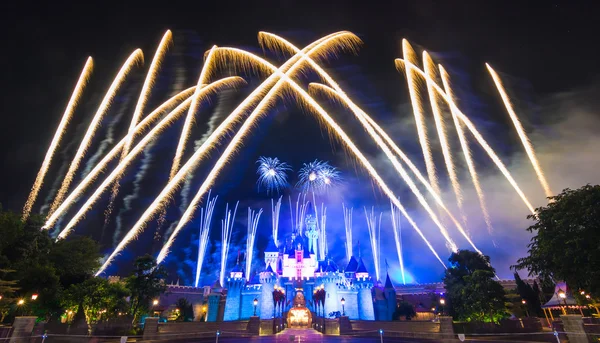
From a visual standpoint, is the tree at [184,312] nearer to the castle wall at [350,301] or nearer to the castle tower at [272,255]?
the castle tower at [272,255]

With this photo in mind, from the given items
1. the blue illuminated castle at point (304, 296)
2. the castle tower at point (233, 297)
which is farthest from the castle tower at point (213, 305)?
the castle tower at point (233, 297)

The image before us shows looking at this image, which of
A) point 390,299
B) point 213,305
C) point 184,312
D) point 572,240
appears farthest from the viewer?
point 213,305

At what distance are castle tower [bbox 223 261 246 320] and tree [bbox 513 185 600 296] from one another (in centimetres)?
5557

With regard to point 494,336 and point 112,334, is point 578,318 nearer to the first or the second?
point 494,336

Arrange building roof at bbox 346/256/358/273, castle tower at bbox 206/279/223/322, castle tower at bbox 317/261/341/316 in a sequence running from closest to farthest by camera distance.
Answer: castle tower at bbox 317/261/341/316, castle tower at bbox 206/279/223/322, building roof at bbox 346/256/358/273

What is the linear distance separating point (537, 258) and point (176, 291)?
77.1 m

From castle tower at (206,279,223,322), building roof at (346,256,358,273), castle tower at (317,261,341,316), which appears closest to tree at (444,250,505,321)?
castle tower at (317,261,341,316)

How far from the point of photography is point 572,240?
843 inches

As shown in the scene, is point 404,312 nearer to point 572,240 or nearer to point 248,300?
point 248,300

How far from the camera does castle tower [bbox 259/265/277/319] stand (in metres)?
64.8

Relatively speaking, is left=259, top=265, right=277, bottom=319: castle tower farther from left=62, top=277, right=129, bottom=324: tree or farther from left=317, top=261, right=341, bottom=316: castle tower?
left=62, top=277, right=129, bottom=324: tree

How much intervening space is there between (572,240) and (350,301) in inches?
1992

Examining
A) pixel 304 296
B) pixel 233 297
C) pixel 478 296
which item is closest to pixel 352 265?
pixel 304 296

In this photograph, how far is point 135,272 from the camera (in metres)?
42.6
